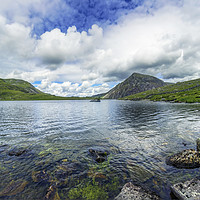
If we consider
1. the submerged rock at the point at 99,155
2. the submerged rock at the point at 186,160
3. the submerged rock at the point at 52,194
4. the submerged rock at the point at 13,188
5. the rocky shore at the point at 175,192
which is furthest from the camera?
the submerged rock at the point at 99,155

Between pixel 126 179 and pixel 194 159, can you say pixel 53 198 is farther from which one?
pixel 194 159

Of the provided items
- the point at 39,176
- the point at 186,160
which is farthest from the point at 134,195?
the point at 39,176

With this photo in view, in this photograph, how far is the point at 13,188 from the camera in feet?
30.4

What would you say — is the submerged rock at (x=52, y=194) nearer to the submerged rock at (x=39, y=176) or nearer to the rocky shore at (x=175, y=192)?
the submerged rock at (x=39, y=176)

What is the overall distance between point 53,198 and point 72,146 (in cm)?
962

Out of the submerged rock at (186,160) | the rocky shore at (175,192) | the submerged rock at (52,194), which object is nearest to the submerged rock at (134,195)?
the rocky shore at (175,192)

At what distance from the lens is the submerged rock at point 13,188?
8741 millimetres

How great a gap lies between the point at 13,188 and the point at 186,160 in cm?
1620

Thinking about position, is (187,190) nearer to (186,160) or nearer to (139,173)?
(139,173)

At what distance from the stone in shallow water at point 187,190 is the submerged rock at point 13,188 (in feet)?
37.8

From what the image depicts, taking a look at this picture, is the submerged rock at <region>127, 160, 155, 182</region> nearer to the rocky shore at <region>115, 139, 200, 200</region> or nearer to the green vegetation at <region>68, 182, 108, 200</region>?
the rocky shore at <region>115, 139, 200, 200</region>

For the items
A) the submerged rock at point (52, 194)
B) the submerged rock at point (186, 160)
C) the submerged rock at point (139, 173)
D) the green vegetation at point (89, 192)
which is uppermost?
the submerged rock at point (186, 160)

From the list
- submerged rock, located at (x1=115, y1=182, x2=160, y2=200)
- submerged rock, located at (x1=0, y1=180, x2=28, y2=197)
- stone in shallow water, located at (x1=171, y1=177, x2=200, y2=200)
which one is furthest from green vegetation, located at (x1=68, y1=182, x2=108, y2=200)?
stone in shallow water, located at (x1=171, y1=177, x2=200, y2=200)

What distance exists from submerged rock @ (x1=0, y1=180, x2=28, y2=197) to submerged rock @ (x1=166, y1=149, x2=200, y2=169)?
14.1 meters
